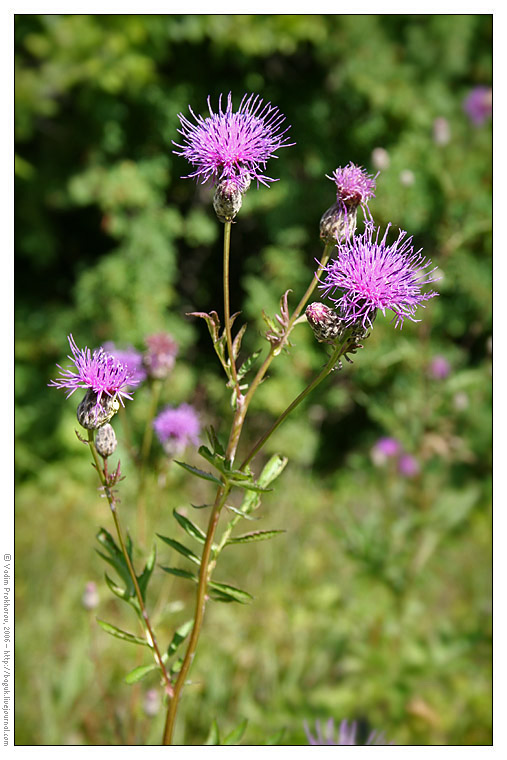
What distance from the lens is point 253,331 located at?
13.8 ft

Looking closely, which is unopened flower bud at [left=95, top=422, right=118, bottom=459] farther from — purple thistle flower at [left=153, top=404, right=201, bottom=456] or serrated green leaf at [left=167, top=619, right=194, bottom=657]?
purple thistle flower at [left=153, top=404, right=201, bottom=456]

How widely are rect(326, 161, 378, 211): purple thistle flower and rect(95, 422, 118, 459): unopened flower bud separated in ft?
1.67

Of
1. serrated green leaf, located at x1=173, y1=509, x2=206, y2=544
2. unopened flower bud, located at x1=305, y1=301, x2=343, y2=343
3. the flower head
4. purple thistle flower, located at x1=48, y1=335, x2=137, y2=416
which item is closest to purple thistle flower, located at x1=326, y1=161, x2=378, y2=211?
unopened flower bud, located at x1=305, y1=301, x2=343, y2=343

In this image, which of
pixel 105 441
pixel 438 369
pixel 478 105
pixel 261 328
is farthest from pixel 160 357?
pixel 478 105

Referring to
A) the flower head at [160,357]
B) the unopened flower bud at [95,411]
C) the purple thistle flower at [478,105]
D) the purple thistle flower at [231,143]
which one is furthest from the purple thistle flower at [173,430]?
the purple thistle flower at [478,105]

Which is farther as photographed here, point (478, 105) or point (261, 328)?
point (261, 328)

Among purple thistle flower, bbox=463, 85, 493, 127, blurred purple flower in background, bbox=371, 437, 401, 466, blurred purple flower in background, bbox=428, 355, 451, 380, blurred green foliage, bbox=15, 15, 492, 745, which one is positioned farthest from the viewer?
purple thistle flower, bbox=463, 85, 493, 127

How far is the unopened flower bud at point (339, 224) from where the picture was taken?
38.2 inches

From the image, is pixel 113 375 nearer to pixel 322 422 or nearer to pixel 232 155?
pixel 232 155

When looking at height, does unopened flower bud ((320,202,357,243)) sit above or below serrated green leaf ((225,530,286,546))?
above

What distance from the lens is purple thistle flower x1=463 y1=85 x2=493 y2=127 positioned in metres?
3.49

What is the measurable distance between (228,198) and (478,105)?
3170 millimetres

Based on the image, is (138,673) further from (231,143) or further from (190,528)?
(231,143)

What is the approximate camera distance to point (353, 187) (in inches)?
38.6
